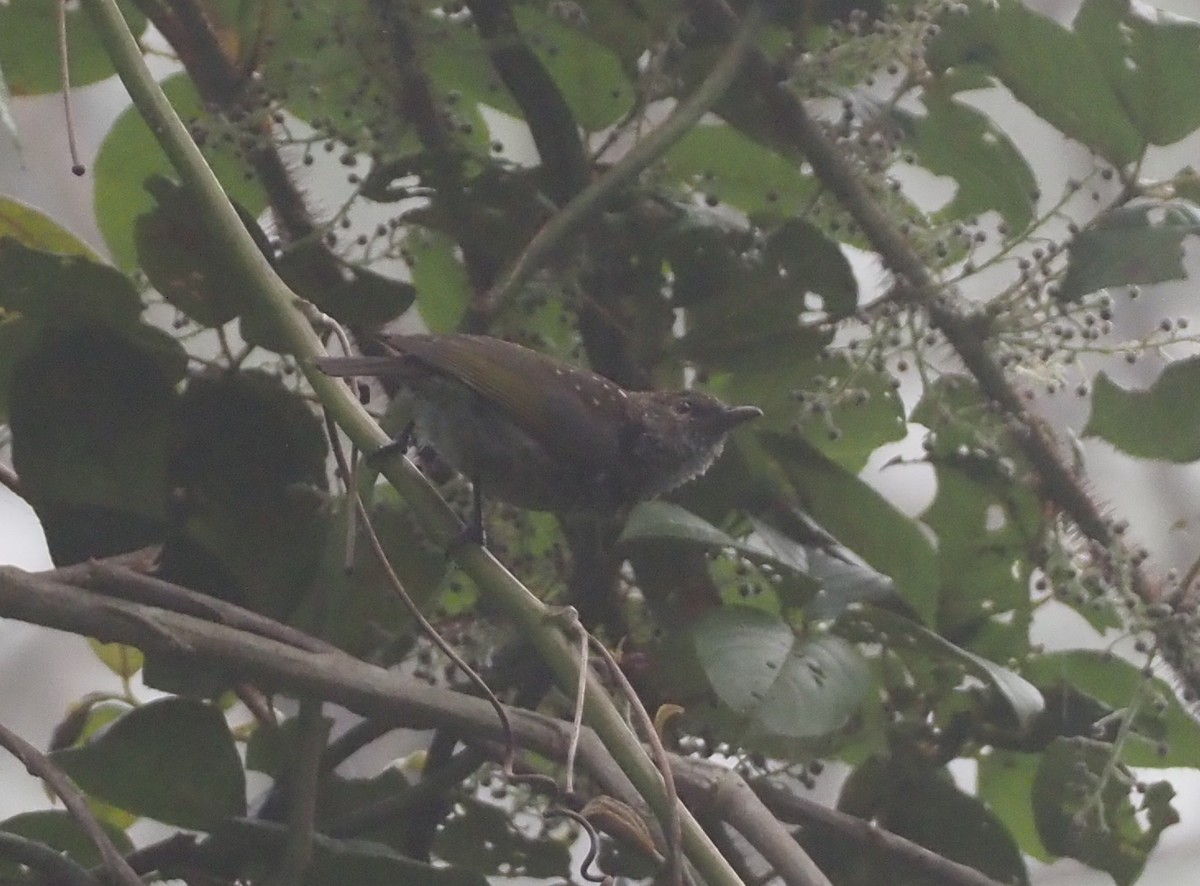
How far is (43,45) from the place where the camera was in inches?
45.5

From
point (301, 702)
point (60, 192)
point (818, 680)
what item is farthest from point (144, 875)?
point (60, 192)

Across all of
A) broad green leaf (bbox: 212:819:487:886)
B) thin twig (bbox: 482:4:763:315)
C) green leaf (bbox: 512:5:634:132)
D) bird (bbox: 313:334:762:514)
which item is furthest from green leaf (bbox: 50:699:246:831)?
green leaf (bbox: 512:5:634:132)

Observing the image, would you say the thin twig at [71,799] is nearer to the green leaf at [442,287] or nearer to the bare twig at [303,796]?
the bare twig at [303,796]

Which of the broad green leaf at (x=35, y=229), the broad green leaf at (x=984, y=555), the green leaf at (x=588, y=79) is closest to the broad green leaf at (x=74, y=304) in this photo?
the broad green leaf at (x=35, y=229)

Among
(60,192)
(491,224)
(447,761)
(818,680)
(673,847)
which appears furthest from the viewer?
(60,192)

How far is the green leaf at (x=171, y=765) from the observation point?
886mm

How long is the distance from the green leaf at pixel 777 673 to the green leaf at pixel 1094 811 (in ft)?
0.78

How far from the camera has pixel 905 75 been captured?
1157mm

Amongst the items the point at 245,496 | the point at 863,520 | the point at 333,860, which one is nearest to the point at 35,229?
the point at 245,496

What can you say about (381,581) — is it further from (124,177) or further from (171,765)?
(124,177)

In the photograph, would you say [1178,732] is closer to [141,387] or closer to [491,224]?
[491,224]

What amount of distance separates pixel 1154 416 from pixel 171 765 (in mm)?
757

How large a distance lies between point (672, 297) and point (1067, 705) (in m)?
0.42

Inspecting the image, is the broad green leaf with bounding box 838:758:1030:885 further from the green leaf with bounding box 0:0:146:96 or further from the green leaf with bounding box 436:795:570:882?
the green leaf with bounding box 0:0:146:96
